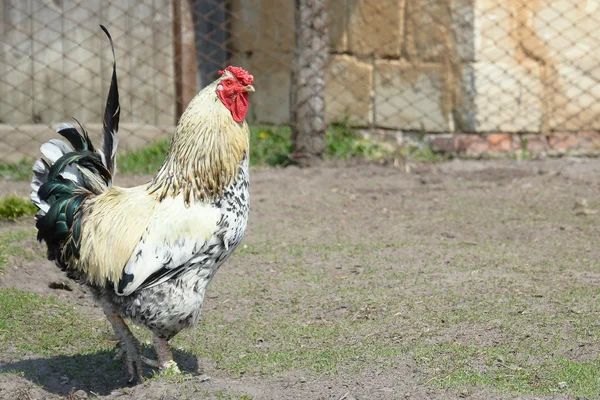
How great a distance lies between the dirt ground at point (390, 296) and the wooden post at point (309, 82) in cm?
66

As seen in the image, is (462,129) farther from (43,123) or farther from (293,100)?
(43,123)

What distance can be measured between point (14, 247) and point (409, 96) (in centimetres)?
466

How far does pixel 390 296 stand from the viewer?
4.90m

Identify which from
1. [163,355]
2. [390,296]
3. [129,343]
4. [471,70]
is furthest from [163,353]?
[471,70]

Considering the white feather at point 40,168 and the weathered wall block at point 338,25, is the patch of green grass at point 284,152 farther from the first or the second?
the white feather at point 40,168

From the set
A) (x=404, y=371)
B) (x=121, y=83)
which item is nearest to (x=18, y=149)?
(x=121, y=83)

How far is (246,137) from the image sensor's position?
13.2 ft

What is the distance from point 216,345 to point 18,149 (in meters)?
4.95

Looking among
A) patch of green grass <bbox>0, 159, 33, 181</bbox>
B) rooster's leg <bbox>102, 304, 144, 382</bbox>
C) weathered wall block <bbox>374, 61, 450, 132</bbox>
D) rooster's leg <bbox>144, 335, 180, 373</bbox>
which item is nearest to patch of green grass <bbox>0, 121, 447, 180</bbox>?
patch of green grass <bbox>0, 159, 33, 181</bbox>

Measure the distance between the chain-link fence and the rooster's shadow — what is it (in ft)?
15.2

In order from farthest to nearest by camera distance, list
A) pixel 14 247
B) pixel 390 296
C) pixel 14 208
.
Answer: pixel 14 208, pixel 14 247, pixel 390 296

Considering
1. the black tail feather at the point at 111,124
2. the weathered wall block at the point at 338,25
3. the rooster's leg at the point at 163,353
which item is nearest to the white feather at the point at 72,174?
the black tail feather at the point at 111,124

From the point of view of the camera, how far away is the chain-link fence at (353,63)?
8227 millimetres

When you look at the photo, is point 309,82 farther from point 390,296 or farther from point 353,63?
point 390,296
